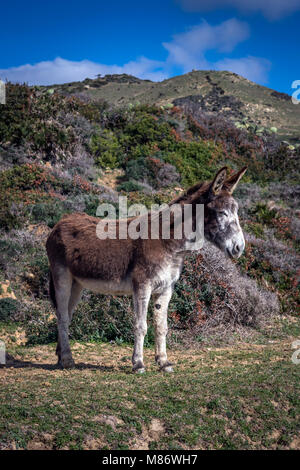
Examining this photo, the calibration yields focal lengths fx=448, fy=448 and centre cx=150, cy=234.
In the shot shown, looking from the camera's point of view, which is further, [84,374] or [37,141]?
[37,141]

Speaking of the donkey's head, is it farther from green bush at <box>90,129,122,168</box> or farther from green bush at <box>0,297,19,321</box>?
green bush at <box>90,129,122,168</box>

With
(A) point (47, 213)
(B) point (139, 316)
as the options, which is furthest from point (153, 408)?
(A) point (47, 213)

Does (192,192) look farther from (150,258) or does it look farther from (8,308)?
(8,308)

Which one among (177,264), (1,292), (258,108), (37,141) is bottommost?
(1,292)

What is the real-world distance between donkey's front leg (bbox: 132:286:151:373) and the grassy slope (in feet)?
0.84

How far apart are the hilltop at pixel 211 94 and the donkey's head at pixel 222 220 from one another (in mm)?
41731

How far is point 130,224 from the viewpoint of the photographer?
22.9ft

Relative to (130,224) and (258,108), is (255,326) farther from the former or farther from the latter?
(258,108)

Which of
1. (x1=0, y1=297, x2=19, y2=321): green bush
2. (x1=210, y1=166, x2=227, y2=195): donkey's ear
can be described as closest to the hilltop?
(x1=0, y1=297, x2=19, y2=321): green bush

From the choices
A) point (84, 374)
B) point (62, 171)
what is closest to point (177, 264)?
point (84, 374)

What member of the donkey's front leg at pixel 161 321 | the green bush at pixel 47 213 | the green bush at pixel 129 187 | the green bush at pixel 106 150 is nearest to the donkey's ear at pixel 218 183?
the donkey's front leg at pixel 161 321

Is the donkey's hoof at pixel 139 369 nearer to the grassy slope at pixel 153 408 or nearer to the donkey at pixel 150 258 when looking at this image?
the donkey at pixel 150 258

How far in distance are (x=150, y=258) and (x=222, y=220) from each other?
1231mm

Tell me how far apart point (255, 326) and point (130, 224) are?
→ 5507 mm
